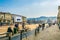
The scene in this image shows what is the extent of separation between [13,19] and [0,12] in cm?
36

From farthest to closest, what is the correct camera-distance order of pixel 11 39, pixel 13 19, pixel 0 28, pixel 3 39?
pixel 13 19, pixel 0 28, pixel 11 39, pixel 3 39

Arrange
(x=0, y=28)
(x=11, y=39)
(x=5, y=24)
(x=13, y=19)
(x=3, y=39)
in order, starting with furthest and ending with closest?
(x=13, y=19), (x=5, y=24), (x=0, y=28), (x=11, y=39), (x=3, y=39)

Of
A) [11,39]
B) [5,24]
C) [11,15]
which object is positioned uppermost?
[11,15]

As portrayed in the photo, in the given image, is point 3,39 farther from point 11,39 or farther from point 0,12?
point 0,12

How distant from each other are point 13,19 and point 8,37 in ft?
4.68

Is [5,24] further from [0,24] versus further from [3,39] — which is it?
[3,39]

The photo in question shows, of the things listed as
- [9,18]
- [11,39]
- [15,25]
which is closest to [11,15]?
[9,18]

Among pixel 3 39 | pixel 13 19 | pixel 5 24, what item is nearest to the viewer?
pixel 3 39

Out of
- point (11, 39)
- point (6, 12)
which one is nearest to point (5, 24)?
point (6, 12)

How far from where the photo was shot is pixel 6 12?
331cm

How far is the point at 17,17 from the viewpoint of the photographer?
131 inches

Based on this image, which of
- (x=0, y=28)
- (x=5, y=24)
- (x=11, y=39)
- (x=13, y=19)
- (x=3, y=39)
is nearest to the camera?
(x=3, y=39)

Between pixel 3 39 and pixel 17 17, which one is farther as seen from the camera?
pixel 17 17

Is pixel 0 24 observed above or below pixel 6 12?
below
